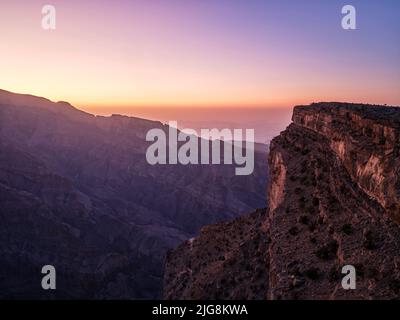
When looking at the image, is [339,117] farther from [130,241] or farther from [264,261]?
[130,241]

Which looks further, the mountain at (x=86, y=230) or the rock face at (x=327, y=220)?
the mountain at (x=86, y=230)

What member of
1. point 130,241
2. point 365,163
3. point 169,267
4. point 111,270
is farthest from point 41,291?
point 365,163

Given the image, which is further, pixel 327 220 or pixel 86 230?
pixel 86 230

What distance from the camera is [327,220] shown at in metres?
23.7

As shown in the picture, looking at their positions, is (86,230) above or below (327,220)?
below

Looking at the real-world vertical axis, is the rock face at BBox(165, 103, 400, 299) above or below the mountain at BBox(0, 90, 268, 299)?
above

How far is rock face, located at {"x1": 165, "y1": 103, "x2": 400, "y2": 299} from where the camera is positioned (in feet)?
61.8

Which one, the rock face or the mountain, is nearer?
the rock face

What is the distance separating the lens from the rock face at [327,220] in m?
18.8

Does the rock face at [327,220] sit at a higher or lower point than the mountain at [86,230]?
higher

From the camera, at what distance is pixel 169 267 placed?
51562 mm

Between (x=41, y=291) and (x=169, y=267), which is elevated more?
(x=169, y=267)
